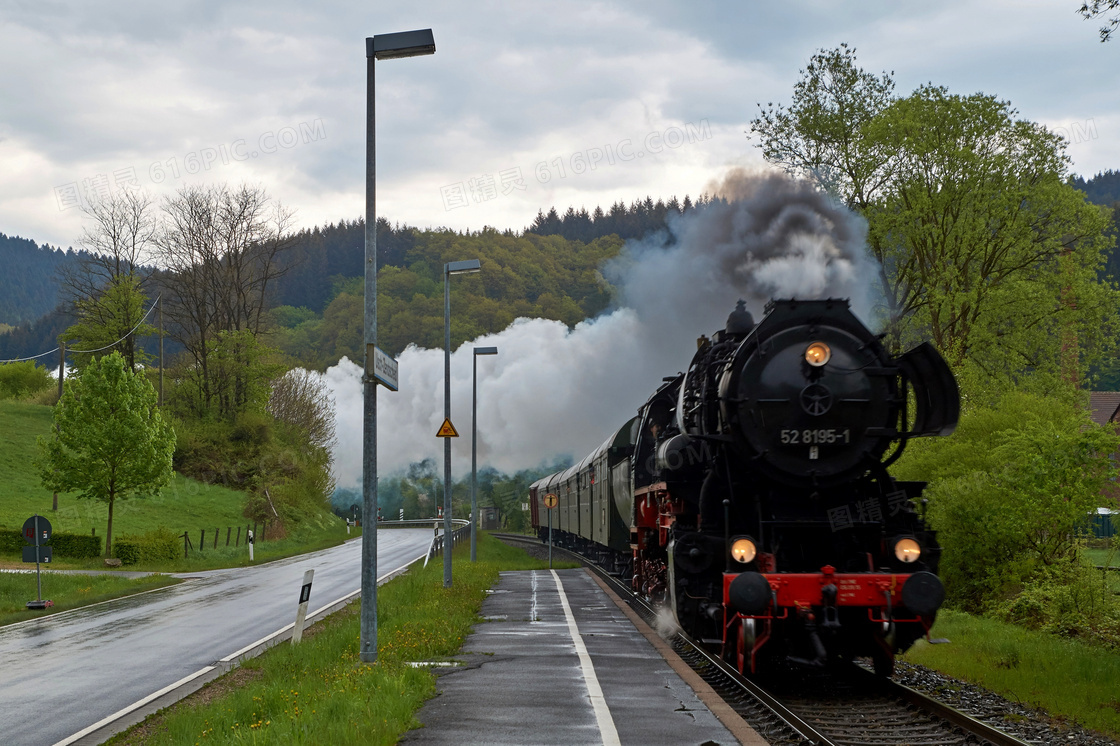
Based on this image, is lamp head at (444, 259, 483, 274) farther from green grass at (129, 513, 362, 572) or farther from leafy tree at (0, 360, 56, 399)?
leafy tree at (0, 360, 56, 399)

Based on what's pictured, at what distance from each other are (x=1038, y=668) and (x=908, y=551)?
7.05ft

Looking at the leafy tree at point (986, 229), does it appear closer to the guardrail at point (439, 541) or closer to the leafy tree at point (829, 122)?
the leafy tree at point (829, 122)

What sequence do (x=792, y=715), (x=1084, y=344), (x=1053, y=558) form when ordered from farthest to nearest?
(x=1084, y=344), (x=1053, y=558), (x=792, y=715)

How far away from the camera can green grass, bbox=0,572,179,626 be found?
20.8 m

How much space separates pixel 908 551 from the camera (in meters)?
9.58

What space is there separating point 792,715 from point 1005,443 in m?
9.69

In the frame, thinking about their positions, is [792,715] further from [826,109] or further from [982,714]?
[826,109]

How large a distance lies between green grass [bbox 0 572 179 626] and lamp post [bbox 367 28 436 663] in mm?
11769

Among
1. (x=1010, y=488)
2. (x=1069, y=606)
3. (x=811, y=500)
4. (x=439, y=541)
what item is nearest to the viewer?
(x=811, y=500)

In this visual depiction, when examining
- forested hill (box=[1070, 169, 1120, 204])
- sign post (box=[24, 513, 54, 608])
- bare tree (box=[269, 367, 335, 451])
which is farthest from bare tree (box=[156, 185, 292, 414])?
forested hill (box=[1070, 169, 1120, 204])

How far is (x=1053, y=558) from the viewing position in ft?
49.3

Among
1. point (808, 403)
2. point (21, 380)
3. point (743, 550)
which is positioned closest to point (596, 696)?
point (743, 550)

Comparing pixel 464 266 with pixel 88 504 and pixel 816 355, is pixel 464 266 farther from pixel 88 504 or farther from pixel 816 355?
pixel 88 504

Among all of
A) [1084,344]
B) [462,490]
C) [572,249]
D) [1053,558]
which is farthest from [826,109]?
[572,249]
